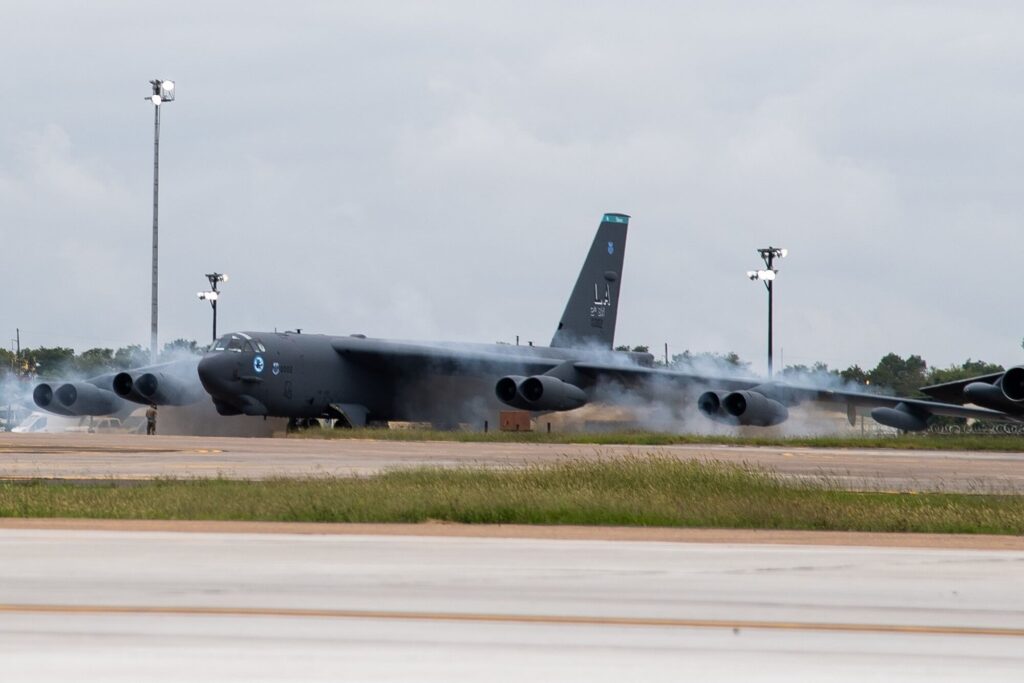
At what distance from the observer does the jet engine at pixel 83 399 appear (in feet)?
165

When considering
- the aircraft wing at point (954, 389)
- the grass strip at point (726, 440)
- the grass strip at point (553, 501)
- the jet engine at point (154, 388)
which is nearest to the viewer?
the grass strip at point (553, 501)

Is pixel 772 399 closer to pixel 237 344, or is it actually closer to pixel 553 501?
pixel 237 344

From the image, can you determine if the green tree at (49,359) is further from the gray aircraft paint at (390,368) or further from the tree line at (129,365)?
the gray aircraft paint at (390,368)

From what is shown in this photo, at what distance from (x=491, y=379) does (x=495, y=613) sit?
41.9 metres

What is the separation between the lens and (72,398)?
166 feet

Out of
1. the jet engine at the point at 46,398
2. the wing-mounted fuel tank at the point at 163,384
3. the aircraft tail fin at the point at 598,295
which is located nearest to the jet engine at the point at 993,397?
Result: the aircraft tail fin at the point at 598,295

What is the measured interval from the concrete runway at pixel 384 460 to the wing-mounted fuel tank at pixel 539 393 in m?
4.44

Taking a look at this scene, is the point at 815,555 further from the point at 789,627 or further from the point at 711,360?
the point at 711,360

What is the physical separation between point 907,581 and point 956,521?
6.08 meters

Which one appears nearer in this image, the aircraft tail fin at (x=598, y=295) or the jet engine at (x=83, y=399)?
the jet engine at (x=83, y=399)

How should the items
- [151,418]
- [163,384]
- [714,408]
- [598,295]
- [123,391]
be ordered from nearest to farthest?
[714,408] → [123,391] → [163,384] → [151,418] → [598,295]

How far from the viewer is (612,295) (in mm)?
55375

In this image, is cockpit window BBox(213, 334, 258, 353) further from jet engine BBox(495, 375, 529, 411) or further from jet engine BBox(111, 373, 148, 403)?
jet engine BBox(495, 375, 529, 411)

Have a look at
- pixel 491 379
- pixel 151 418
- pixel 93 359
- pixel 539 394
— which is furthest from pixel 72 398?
pixel 93 359
